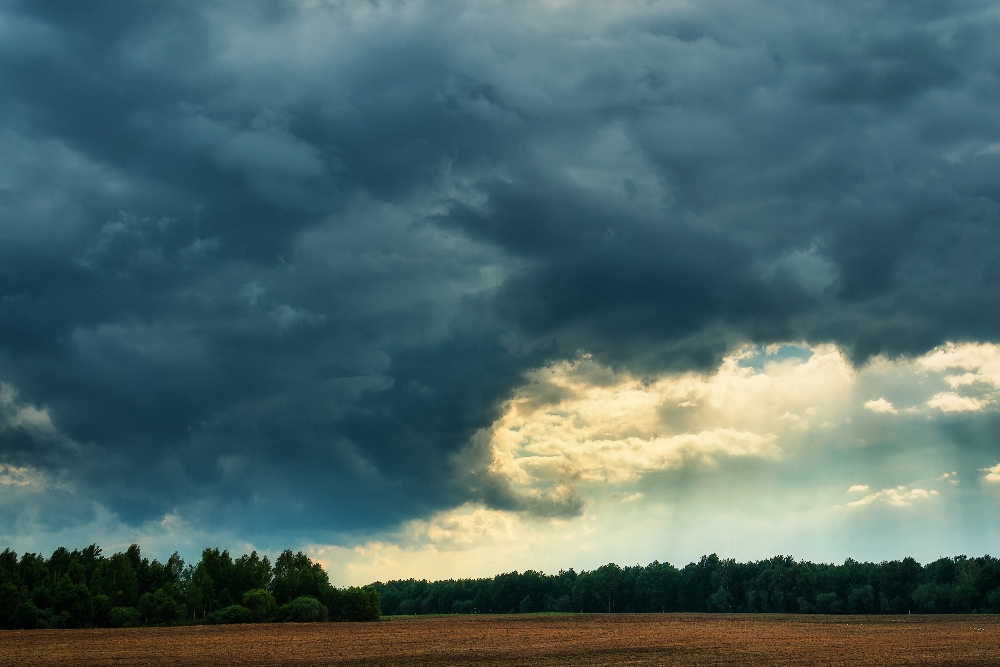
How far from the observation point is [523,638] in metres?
85.6

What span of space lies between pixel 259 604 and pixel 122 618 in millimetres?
22514

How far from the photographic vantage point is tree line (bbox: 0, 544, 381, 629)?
11850 cm

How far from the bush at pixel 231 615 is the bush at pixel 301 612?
545 centimetres

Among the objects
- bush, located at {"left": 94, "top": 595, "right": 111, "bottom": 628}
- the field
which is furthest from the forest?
the field

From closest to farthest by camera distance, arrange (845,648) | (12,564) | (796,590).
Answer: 1. (845,648)
2. (12,564)
3. (796,590)

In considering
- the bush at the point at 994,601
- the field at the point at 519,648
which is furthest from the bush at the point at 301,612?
the bush at the point at 994,601

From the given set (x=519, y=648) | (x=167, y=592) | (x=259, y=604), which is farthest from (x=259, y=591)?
(x=519, y=648)

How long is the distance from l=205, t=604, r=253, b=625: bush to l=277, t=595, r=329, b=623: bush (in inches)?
214

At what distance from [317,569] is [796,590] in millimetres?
110502

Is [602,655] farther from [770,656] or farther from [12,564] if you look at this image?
[12,564]

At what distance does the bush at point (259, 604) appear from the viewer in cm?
13500

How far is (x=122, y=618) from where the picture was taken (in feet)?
399

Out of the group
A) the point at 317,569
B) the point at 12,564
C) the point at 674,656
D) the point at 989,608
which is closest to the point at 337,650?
the point at 674,656

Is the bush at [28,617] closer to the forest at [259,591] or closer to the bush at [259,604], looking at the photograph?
the forest at [259,591]
